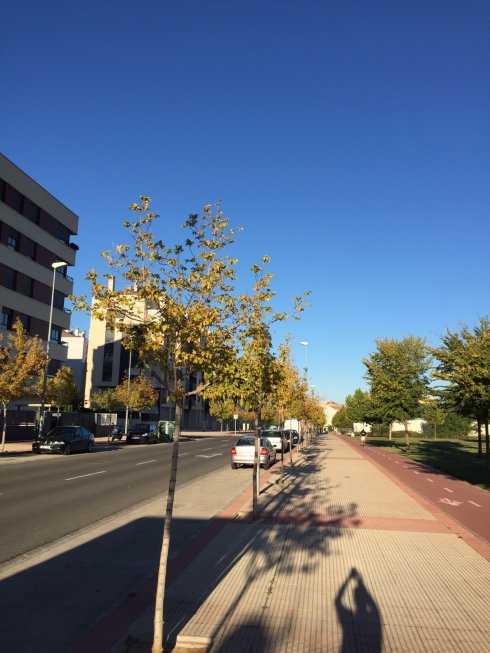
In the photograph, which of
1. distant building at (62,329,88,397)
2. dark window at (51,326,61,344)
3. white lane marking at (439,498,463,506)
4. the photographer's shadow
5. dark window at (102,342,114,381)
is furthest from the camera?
distant building at (62,329,88,397)

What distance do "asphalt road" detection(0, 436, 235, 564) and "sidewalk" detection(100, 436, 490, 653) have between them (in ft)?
9.62

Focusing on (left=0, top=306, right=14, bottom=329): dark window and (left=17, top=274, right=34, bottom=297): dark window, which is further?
(left=17, top=274, right=34, bottom=297): dark window

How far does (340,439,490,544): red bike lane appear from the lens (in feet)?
36.0

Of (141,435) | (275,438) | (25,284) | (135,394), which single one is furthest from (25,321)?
(275,438)

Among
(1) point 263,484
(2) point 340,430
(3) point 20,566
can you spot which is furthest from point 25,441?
(2) point 340,430

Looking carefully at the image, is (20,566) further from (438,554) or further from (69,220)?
(69,220)

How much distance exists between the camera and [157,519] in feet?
35.4

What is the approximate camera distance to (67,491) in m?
14.4

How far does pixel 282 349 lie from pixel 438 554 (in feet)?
28.1

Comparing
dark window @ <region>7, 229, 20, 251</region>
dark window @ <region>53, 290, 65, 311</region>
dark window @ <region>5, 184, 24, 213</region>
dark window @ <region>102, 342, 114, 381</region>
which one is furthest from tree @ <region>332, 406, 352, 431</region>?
dark window @ <region>5, 184, 24, 213</region>

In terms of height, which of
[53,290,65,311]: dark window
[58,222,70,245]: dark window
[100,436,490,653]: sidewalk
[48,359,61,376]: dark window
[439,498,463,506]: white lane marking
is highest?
[58,222,70,245]: dark window

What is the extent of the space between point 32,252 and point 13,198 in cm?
453

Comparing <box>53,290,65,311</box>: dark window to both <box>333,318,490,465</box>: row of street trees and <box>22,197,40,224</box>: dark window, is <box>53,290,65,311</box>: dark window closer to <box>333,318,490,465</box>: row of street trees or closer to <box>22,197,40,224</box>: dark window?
<box>22,197,40,224</box>: dark window

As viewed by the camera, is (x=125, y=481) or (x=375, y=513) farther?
(x=125, y=481)
